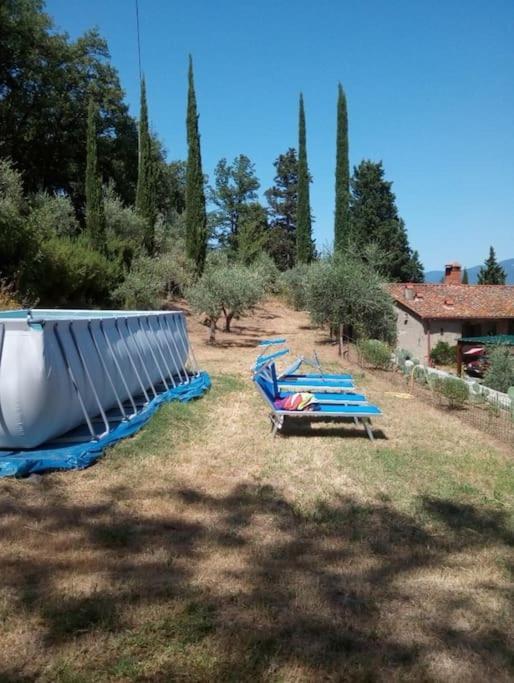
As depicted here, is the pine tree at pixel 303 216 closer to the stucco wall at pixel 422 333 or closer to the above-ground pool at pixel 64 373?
the stucco wall at pixel 422 333

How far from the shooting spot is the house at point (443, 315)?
1240 inches

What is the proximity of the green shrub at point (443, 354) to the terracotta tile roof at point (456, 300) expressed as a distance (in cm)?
166

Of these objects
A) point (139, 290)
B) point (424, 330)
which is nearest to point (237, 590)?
point (139, 290)

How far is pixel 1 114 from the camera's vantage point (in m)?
28.7

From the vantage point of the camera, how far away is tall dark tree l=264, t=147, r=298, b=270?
185ft

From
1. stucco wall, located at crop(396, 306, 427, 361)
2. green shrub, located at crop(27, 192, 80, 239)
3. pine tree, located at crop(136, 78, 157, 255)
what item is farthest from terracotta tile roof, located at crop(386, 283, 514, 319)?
green shrub, located at crop(27, 192, 80, 239)

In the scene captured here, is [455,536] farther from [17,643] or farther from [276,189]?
[276,189]

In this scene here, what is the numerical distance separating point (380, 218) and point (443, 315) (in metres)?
19.0

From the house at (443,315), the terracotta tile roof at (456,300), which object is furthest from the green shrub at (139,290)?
the house at (443,315)

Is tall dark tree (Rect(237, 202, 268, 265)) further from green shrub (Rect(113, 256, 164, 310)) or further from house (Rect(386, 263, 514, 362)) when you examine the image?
green shrub (Rect(113, 256, 164, 310))

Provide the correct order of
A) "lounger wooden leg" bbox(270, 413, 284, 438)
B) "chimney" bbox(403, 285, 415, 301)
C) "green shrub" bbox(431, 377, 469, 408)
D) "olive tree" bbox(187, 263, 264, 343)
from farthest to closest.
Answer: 1. "chimney" bbox(403, 285, 415, 301)
2. "olive tree" bbox(187, 263, 264, 343)
3. "green shrub" bbox(431, 377, 469, 408)
4. "lounger wooden leg" bbox(270, 413, 284, 438)

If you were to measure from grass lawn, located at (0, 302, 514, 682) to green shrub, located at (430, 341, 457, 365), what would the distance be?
76.6 feet

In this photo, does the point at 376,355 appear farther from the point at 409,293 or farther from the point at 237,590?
the point at 409,293

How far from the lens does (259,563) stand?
411 centimetres
